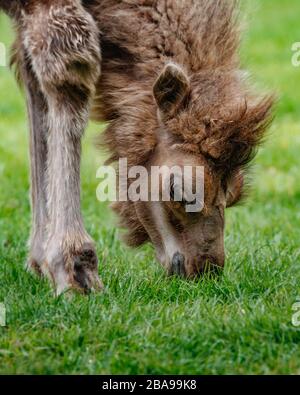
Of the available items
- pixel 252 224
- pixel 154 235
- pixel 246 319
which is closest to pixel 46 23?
pixel 154 235

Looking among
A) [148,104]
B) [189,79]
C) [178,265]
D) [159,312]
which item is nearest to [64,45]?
[148,104]

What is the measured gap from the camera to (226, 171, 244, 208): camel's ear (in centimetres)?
570

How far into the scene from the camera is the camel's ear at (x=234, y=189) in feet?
18.7

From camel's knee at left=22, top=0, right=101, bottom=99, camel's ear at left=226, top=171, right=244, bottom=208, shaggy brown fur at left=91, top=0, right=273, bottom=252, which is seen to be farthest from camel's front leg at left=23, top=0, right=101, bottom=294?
camel's ear at left=226, top=171, right=244, bottom=208

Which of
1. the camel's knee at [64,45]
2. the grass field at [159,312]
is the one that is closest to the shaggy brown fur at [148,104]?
the camel's knee at [64,45]

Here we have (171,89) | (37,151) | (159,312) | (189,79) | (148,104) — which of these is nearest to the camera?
(159,312)

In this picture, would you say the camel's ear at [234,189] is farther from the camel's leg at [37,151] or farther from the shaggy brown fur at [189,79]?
the camel's leg at [37,151]

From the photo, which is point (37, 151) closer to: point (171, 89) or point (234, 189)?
point (171, 89)

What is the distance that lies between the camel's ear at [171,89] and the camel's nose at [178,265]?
0.83 m

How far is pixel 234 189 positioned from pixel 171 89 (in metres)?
0.73

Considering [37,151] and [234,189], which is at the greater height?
[37,151]

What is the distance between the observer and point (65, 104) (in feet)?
18.5
